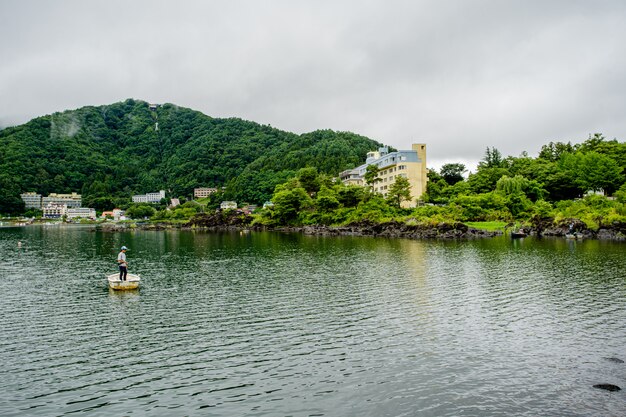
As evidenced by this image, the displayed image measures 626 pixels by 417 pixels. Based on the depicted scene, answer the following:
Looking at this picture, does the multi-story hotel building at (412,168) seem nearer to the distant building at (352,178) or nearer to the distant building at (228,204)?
the distant building at (352,178)

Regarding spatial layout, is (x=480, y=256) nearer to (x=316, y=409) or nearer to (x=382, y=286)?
(x=382, y=286)

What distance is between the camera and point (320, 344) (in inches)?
810

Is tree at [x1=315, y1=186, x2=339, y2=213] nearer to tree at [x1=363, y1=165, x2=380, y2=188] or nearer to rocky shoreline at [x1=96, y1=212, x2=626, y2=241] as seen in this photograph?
rocky shoreline at [x1=96, y1=212, x2=626, y2=241]

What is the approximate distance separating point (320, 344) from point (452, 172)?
385ft

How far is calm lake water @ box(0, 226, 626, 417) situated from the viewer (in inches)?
583

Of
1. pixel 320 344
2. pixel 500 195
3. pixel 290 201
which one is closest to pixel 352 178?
pixel 290 201

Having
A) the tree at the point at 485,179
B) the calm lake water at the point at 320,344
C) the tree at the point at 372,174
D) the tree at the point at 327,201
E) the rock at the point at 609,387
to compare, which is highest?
the tree at the point at 372,174

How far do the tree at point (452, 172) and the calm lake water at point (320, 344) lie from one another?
89.2m

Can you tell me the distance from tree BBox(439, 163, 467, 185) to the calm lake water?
3510 inches

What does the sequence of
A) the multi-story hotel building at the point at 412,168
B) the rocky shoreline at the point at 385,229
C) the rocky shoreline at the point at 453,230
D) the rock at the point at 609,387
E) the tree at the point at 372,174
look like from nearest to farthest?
the rock at the point at 609,387 < the rocky shoreline at the point at 453,230 < the rocky shoreline at the point at 385,229 < the multi-story hotel building at the point at 412,168 < the tree at the point at 372,174

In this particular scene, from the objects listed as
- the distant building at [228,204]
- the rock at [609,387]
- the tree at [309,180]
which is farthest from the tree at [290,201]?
the rock at [609,387]

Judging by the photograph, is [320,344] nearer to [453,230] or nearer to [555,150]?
[453,230]

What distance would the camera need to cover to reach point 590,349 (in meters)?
19.5

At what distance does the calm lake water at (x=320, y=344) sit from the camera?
14797mm
